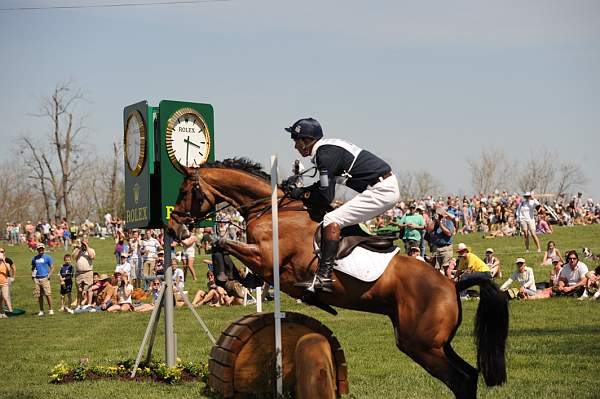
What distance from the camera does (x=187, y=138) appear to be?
12.0 m

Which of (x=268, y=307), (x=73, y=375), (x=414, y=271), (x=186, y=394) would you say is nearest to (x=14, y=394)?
(x=73, y=375)

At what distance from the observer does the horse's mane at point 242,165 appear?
9.72 m

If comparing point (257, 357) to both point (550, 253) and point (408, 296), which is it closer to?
point (408, 296)

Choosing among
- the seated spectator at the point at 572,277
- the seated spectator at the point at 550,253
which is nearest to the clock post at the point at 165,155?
the seated spectator at the point at 572,277

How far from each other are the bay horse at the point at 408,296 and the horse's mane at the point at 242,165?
0.55m

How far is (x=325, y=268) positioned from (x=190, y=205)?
1.94 meters

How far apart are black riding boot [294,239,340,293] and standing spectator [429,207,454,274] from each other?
1343cm

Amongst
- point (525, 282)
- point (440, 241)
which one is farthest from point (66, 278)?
point (525, 282)

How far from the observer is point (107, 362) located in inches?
575

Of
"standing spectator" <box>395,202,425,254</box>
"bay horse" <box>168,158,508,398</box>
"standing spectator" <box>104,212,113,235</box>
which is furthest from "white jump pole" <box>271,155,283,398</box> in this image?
"standing spectator" <box>104,212,113,235</box>

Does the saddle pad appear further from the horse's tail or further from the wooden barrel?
the horse's tail

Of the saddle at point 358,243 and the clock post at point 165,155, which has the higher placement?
the clock post at point 165,155

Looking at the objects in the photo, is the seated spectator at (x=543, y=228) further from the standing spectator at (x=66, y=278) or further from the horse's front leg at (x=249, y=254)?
the horse's front leg at (x=249, y=254)

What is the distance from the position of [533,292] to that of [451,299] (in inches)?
517
